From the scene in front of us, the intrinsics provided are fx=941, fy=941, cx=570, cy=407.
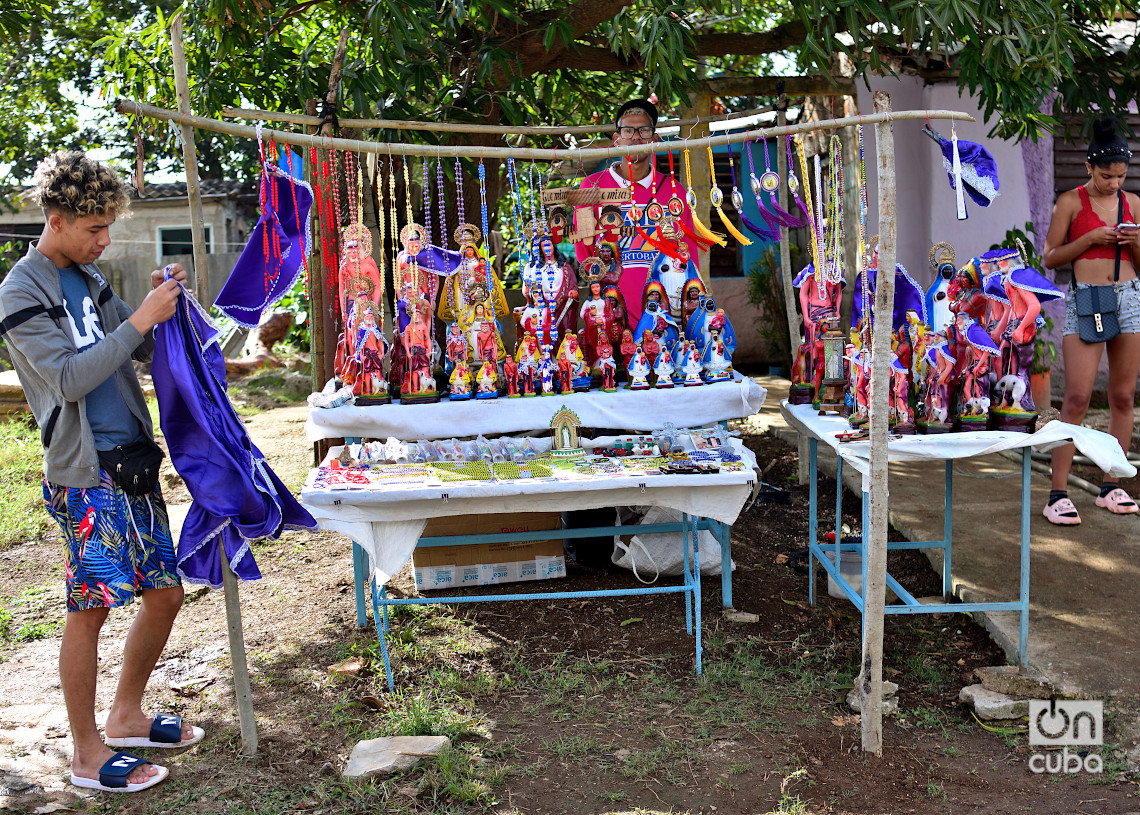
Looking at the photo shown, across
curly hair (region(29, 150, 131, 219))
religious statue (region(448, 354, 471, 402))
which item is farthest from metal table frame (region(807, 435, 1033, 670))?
curly hair (region(29, 150, 131, 219))

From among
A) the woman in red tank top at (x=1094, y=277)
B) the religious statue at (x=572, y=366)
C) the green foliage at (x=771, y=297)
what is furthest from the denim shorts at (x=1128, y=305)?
the green foliage at (x=771, y=297)

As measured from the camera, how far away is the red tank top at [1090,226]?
4.51m

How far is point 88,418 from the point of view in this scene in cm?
273

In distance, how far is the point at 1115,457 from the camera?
10.4 feet

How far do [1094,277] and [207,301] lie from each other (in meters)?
4.07

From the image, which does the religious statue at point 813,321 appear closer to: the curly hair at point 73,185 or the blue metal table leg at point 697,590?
the blue metal table leg at point 697,590

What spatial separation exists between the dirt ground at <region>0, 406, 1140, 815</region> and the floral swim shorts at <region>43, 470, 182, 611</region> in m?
0.65

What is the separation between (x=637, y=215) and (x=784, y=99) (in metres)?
1.60

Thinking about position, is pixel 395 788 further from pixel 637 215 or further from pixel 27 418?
pixel 27 418

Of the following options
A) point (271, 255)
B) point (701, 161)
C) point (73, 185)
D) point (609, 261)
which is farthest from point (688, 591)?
point (701, 161)

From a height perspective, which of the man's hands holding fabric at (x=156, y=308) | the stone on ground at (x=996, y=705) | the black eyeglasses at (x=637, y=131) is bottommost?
the stone on ground at (x=996, y=705)

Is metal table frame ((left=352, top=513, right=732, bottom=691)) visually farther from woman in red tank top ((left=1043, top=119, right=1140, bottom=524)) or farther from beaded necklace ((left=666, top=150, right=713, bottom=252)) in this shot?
woman in red tank top ((left=1043, top=119, right=1140, bottom=524))

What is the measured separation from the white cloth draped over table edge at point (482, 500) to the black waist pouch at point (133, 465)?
0.62 m

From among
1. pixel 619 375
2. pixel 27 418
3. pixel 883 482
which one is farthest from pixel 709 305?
pixel 27 418
